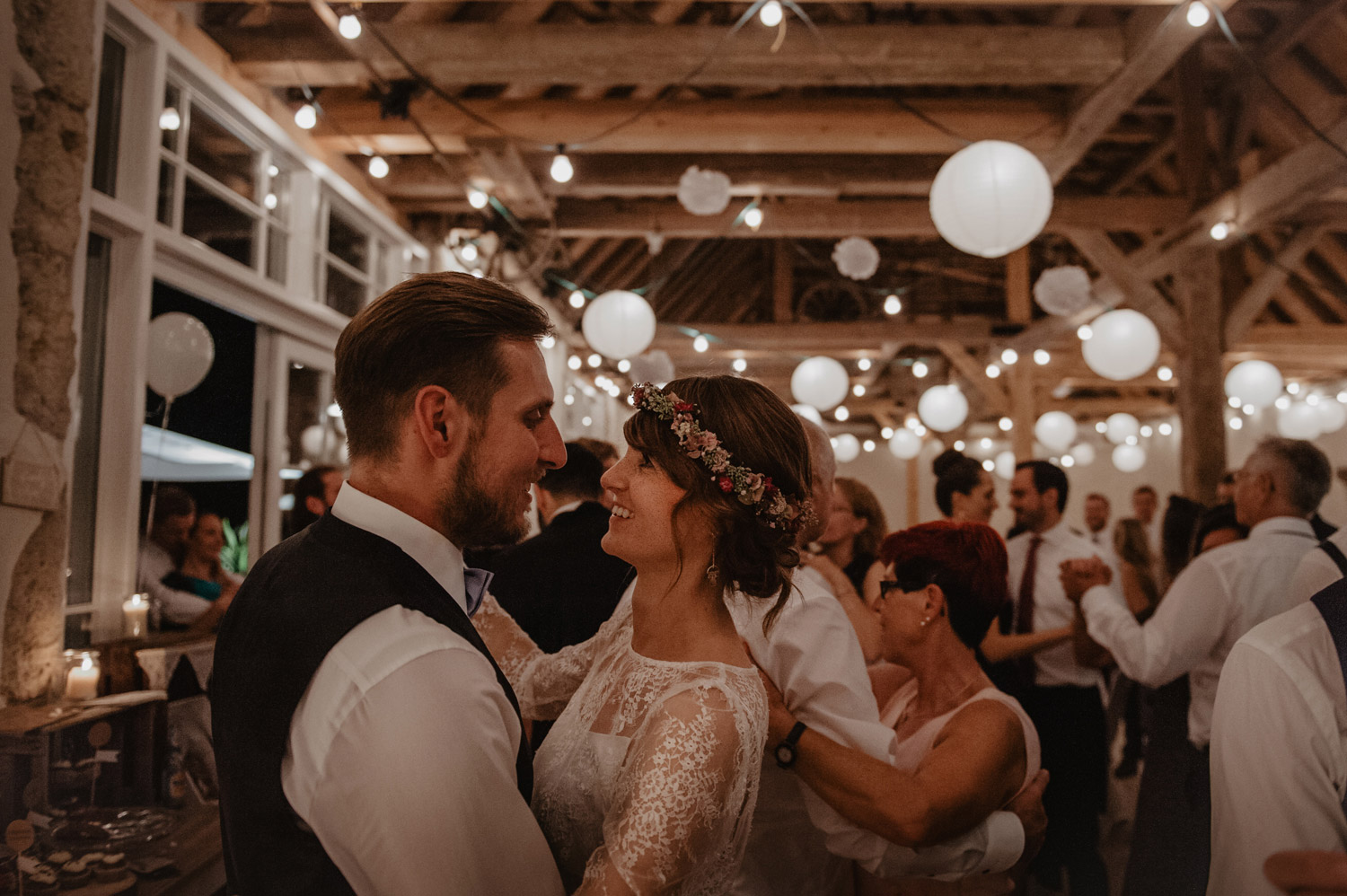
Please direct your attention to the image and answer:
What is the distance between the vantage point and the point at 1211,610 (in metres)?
2.69

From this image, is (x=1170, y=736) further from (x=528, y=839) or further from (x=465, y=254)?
(x=465, y=254)

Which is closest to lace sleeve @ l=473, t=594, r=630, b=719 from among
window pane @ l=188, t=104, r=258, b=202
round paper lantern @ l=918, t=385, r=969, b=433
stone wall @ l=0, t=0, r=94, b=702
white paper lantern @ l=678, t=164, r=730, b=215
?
stone wall @ l=0, t=0, r=94, b=702

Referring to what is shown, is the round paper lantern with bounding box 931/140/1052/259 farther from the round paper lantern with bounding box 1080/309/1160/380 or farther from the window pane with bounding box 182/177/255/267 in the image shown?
the window pane with bounding box 182/177/255/267

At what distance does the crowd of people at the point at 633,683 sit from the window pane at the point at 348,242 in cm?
333

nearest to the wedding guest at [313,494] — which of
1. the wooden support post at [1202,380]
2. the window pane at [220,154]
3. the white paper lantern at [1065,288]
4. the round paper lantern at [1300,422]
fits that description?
the window pane at [220,154]

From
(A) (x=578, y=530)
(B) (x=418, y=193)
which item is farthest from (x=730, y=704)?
(B) (x=418, y=193)

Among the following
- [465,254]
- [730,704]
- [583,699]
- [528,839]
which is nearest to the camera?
[528,839]

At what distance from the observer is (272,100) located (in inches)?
166

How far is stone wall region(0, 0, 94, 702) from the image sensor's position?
2.24 metres

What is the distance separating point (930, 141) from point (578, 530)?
11.5 feet

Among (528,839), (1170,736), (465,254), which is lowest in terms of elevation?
(1170,736)

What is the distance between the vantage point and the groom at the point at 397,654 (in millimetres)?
909

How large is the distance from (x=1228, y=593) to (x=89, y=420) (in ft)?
12.0

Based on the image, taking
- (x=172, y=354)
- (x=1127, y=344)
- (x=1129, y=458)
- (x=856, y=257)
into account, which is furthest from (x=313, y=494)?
(x=1129, y=458)
